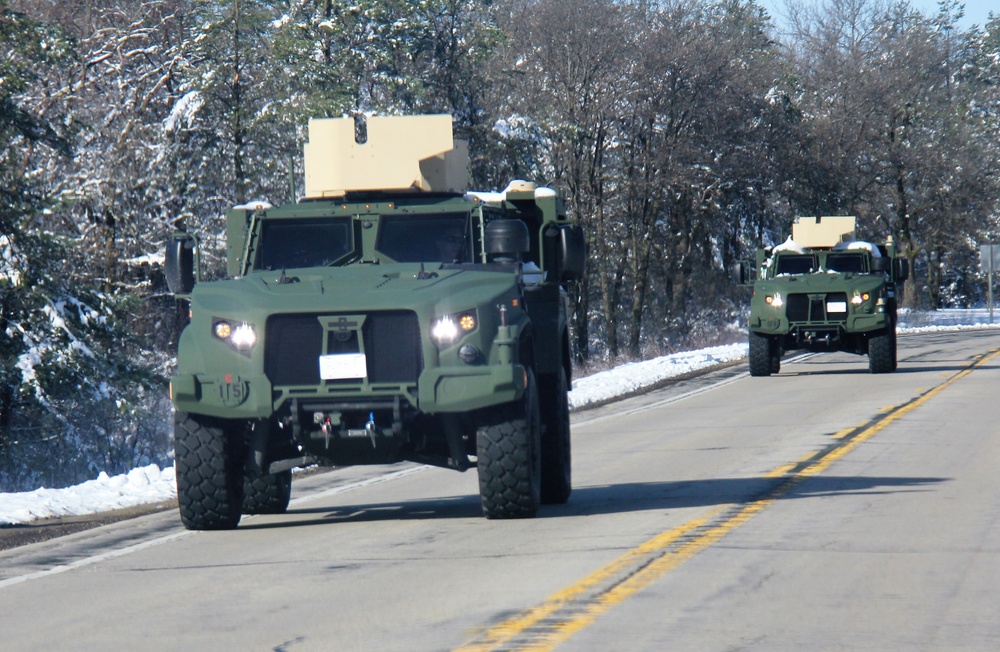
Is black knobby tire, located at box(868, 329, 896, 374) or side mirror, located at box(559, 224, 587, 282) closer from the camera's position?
side mirror, located at box(559, 224, 587, 282)

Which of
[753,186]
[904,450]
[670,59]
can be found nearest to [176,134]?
[670,59]

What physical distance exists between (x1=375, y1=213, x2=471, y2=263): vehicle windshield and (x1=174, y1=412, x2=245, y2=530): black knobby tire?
1.63m

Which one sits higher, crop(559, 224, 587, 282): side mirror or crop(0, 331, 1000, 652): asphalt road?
crop(559, 224, 587, 282): side mirror

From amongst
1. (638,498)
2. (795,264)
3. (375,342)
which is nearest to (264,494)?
(375,342)

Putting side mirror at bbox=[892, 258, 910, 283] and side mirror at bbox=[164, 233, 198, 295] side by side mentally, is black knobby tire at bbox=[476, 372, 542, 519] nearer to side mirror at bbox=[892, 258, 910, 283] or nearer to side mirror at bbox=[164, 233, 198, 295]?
side mirror at bbox=[164, 233, 198, 295]

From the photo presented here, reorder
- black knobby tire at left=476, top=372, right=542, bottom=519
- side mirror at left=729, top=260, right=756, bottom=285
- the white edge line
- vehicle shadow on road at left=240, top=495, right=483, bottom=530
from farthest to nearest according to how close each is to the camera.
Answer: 1. side mirror at left=729, top=260, right=756, bottom=285
2. vehicle shadow on road at left=240, top=495, right=483, bottom=530
3. black knobby tire at left=476, top=372, right=542, bottom=519
4. the white edge line

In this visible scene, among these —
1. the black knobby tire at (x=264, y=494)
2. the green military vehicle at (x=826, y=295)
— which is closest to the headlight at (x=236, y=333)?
the black knobby tire at (x=264, y=494)

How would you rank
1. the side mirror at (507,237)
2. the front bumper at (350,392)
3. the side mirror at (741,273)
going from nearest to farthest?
the front bumper at (350,392) → the side mirror at (507,237) → the side mirror at (741,273)

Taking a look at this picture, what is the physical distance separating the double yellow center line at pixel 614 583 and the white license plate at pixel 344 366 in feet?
6.48

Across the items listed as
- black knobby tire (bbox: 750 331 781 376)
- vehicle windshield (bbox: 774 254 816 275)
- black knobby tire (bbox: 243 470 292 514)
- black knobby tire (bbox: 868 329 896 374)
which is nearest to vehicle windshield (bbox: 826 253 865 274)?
vehicle windshield (bbox: 774 254 816 275)

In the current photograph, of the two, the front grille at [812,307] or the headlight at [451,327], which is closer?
the headlight at [451,327]

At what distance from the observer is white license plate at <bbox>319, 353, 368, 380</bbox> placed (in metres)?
8.77

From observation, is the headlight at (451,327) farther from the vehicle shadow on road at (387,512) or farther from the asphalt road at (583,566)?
the vehicle shadow on road at (387,512)

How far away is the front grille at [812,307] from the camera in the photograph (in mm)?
26531
